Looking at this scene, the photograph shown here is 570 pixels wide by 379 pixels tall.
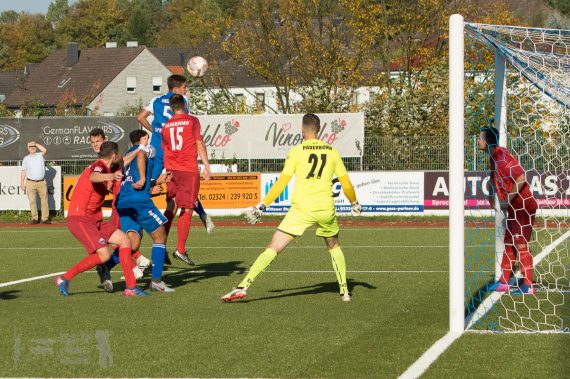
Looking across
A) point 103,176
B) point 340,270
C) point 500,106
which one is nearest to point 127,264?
point 103,176

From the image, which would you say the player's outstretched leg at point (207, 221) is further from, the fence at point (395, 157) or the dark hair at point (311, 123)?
the fence at point (395, 157)

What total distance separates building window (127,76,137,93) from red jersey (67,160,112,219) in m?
88.3

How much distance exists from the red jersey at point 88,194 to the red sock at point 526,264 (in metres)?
4.45

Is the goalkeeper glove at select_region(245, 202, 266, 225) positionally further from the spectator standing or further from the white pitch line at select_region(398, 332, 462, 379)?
the spectator standing

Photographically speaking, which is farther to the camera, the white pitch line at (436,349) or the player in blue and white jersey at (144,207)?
the player in blue and white jersey at (144,207)

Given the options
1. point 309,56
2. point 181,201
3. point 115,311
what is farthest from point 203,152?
point 309,56

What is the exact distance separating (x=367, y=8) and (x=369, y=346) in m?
42.8

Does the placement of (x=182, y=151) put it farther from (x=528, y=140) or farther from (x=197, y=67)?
(x=197, y=67)

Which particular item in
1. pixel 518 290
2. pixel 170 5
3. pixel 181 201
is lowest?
pixel 518 290

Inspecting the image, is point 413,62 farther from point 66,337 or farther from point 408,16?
point 66,337

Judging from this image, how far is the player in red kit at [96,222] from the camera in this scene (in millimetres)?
11602

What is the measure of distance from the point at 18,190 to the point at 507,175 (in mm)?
20418

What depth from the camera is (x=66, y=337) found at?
896 cm

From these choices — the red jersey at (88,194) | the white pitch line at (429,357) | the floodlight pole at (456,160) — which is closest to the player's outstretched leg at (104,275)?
the red jersey at (88,194)
